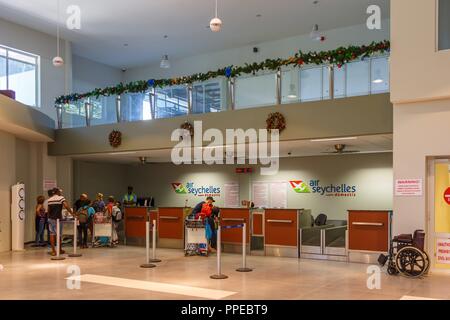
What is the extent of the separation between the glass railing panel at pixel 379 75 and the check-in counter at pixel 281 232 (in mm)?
3183

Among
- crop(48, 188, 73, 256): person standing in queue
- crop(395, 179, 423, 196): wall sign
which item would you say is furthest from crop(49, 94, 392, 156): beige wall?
crop(48, 188, 73, 256): person standing in queue

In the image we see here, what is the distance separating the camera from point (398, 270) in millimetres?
8195

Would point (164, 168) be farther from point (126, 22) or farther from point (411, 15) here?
point (411, 15)

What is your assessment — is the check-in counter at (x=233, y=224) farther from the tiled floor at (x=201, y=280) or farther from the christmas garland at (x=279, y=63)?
the christmas garland at (x=279, y=63)

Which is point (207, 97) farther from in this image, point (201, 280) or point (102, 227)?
point (201, 280)

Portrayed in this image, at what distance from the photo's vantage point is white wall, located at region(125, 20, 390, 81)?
15.8 metres

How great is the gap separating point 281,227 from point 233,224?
1.27 meters

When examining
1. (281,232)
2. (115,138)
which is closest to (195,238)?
(281,232)

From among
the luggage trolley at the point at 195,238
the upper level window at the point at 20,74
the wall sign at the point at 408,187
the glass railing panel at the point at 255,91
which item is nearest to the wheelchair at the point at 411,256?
the wall sign at the point at 408,187

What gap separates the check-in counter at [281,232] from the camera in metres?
10.8

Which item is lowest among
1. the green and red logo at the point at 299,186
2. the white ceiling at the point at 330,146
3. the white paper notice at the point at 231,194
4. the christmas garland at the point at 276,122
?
the white paper notice at the point at 231,194

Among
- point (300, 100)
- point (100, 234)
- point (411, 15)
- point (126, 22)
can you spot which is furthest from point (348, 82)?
Answer: point (126, 22)

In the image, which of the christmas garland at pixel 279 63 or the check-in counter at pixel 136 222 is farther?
the check-in counter at pixel 136 222

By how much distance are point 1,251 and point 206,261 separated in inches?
224
